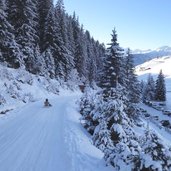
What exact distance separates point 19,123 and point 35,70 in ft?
83.0

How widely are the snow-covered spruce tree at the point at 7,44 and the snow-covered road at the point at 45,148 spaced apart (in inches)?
597

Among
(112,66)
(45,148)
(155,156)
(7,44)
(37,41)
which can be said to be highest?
(37,41)

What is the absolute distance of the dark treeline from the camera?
3341 centimetres

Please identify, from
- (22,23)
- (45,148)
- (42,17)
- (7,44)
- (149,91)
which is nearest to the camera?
(45,148)

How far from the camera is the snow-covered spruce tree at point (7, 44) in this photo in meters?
30.0

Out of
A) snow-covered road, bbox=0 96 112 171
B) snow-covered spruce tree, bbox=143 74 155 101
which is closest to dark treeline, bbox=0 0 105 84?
snow-covered road, bbox=0 96 112 171

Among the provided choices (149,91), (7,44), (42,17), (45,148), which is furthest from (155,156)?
(149,91)

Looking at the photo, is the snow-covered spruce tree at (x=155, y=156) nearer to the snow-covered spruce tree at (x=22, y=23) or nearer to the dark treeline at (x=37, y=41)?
the dark treeline at (x=37, y=41)

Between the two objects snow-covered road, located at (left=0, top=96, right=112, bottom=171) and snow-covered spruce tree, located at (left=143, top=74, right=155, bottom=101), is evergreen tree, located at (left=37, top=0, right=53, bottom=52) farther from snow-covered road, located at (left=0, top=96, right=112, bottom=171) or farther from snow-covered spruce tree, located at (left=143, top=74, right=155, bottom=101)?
snow-covered spruce tree, located at (left=143, top=74, right=155, bottom=101)

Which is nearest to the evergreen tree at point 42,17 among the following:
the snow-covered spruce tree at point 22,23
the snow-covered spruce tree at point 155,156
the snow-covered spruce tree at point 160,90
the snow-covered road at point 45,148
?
the snow-covered spruce tree at point 22,23

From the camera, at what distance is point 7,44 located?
106ft

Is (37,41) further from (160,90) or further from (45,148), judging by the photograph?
(45,148)

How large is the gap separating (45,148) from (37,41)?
39281 mm

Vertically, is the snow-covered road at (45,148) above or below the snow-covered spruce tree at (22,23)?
below
